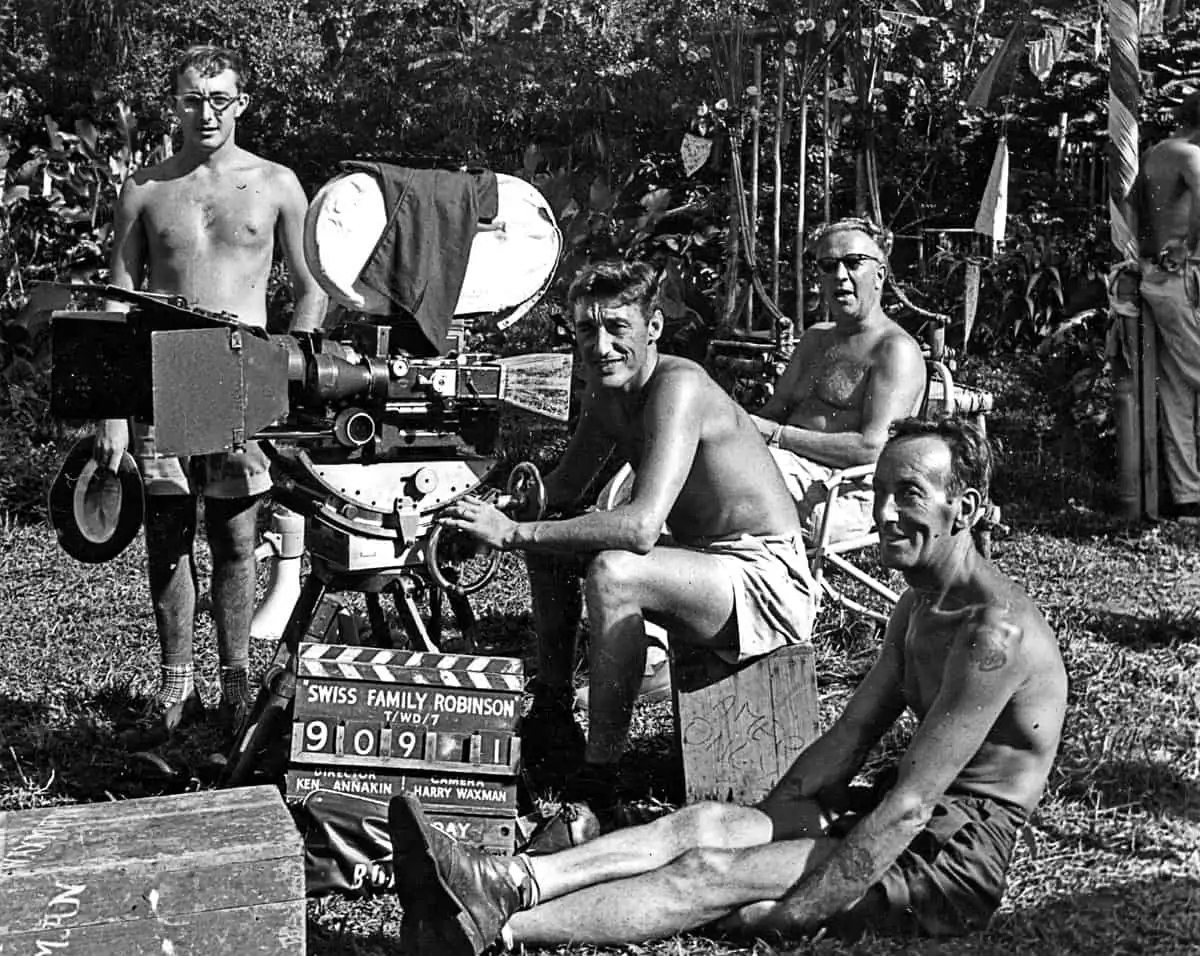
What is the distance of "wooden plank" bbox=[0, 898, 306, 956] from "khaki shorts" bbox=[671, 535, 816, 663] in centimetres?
147

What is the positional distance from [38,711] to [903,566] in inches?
118

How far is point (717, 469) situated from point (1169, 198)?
4.25 meters

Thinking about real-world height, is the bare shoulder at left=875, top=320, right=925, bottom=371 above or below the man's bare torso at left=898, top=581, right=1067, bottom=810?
above

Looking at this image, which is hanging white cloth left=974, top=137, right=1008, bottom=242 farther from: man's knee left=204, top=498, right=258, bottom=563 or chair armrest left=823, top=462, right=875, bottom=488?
man's knee left=204, top=498, right=258, bottom=563

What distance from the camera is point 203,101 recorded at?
4.88 m

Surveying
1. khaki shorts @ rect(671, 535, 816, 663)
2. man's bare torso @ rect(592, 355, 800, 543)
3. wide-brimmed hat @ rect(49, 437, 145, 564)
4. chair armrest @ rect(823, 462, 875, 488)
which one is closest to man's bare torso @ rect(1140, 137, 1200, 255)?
chair armrest @ rect(823, 462, 875, 488)

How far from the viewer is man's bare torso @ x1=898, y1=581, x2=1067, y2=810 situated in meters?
3.43

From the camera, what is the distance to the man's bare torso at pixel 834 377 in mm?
5812

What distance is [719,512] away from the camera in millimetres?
4398

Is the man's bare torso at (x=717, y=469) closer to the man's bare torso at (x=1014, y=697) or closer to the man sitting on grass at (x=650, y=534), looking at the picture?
the man sitting on grass at (x=650, y=534)

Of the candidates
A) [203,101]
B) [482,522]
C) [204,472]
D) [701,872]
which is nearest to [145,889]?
[701,872]

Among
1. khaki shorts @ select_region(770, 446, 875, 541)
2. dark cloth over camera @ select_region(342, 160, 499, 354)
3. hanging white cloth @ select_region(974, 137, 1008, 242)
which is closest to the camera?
dark cloth over camera @ select_region(342, 160, 499, 354)

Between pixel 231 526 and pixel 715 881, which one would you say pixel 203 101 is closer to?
pixel 231 526

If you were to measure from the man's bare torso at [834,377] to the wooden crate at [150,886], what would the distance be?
3071mm
